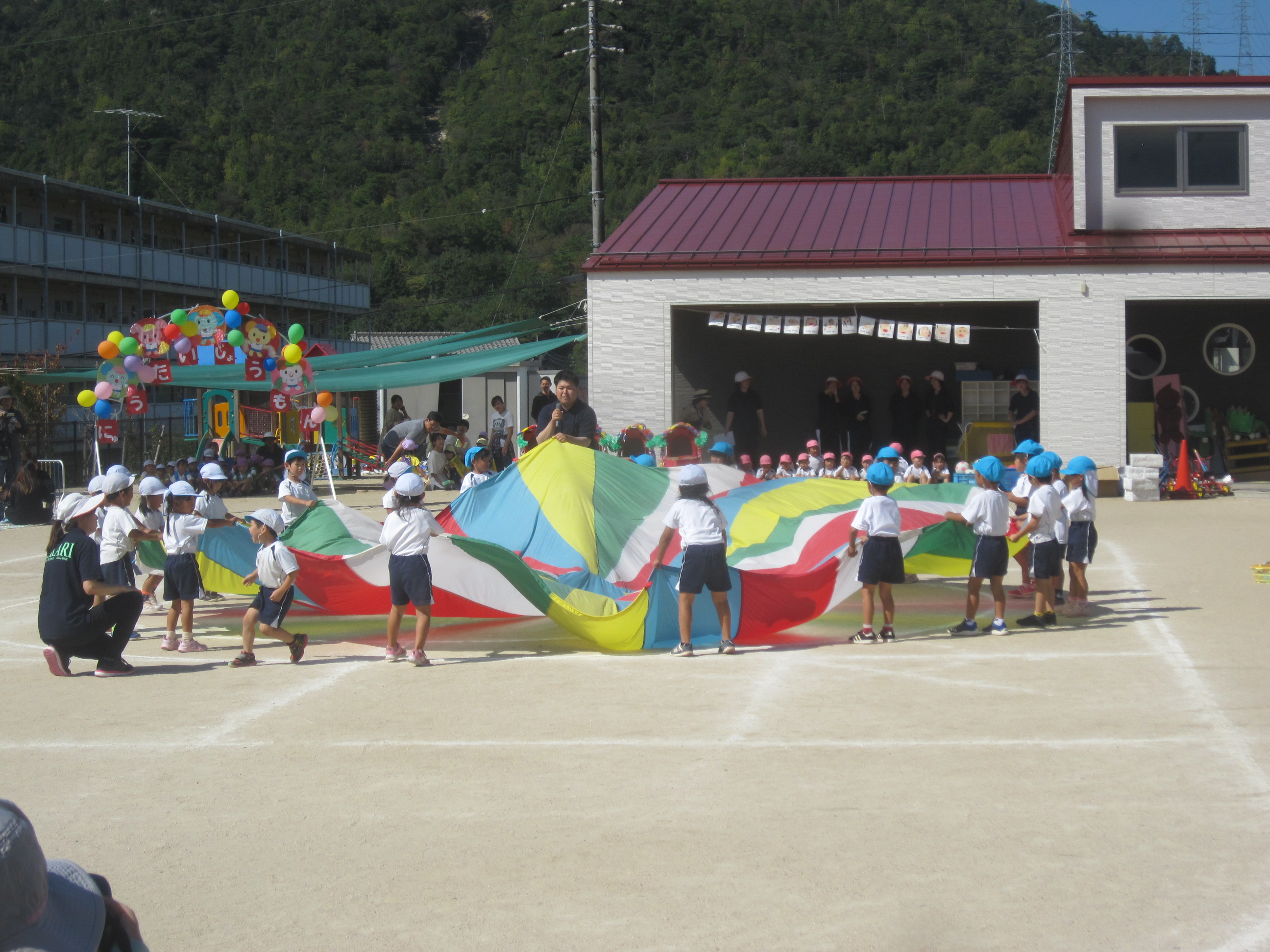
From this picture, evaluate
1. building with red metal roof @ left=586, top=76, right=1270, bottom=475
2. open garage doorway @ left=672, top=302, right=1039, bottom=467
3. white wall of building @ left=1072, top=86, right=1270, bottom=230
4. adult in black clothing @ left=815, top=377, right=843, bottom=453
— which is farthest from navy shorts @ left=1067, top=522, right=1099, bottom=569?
white wall of building @ left=1072, top=86, right=1270, bottom=230

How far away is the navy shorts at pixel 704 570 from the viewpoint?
316 inches

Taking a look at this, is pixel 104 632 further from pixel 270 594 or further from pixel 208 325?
pixel 208 325

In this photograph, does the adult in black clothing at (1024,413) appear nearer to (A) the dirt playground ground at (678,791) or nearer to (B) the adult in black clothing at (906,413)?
(B) the adult in black clothing at (906,413)

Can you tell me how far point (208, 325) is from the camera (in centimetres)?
1702

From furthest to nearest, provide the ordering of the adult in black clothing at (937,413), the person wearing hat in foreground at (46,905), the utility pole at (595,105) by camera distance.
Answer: the utility pole at (595,105) → the adult in black clothing at (937,413) → the person wearing hat in foreground at (46,905)

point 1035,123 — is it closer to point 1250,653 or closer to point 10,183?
point 10,183

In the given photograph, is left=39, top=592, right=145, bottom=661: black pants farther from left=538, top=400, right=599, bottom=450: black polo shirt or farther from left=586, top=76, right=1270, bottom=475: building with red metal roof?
left=586, top=76, right=1270, bottom=475: building with red metal roof

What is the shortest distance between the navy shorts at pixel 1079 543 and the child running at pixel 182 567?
19.6ft

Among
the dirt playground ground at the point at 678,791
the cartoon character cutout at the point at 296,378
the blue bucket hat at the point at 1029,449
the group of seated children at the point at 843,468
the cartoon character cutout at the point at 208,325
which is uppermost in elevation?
the cartoon character cutout at the point at 208,325

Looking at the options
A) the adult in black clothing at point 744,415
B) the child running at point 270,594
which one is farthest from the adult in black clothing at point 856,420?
the child running at point 270,594

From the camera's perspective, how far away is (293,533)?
9781 mm

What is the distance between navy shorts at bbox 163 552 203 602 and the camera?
8.47m

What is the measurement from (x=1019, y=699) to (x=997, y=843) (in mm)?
2315

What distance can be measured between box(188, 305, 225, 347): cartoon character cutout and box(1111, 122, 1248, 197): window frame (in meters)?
13.0
